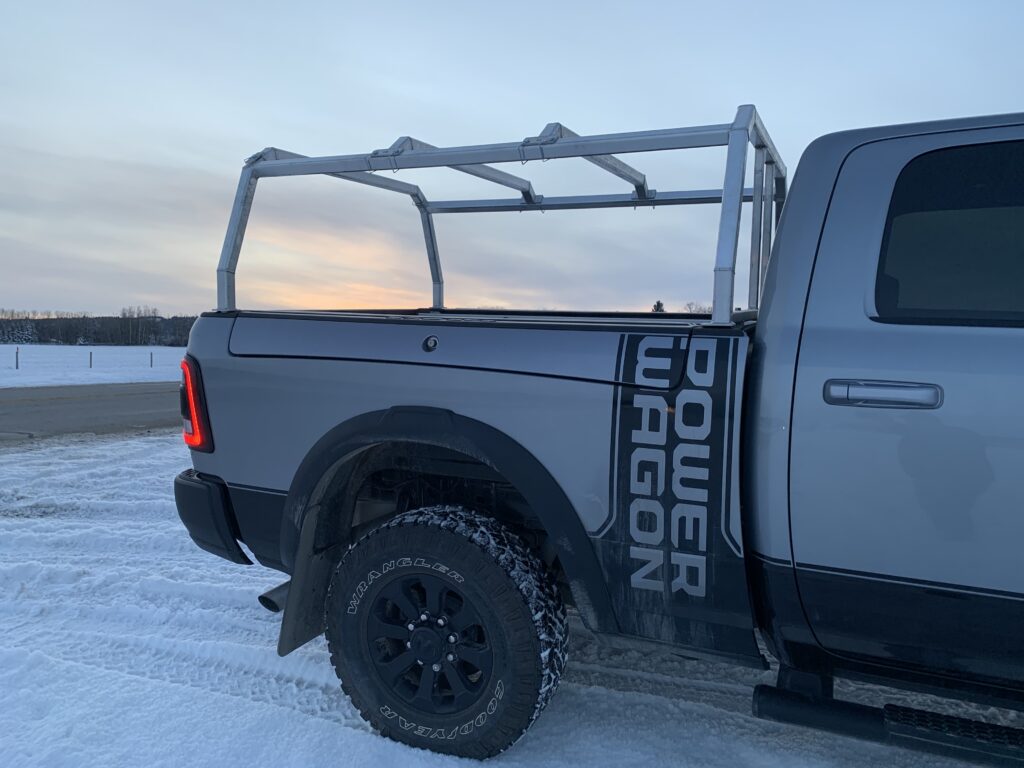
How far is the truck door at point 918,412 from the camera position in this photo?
192 cm

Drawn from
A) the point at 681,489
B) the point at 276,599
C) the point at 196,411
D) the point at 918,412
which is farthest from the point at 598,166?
the point at 276,599

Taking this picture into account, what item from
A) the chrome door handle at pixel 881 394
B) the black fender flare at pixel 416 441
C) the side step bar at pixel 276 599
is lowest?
the side step bar at pixel 276 599

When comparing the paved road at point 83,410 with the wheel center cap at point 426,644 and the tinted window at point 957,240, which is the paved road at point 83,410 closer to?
the wheel center cap at point 426,644

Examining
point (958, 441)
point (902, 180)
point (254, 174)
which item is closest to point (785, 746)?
point (958, 441)

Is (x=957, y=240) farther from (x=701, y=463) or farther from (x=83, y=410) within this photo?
(x=83, y=410)

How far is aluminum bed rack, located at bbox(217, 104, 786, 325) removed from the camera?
2.38 metres

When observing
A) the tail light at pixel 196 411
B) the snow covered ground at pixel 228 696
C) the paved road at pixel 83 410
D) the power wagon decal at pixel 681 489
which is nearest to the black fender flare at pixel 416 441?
the power wagon decal at pixel 681 489

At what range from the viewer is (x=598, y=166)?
10.7ft

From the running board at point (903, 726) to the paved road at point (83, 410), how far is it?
10372 millimetres

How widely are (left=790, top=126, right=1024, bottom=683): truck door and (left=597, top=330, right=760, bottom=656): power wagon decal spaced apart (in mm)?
199

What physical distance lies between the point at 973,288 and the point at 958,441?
451mm

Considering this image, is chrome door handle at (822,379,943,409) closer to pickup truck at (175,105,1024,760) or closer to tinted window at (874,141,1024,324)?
pickup truck at (175,105,1024,760)

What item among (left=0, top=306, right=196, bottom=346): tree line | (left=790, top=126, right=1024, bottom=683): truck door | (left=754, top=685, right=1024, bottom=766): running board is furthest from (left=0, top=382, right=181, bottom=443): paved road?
(left=0, top=306, right=196, bottom=346): tree line

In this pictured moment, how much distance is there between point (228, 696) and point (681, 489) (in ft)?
6.82
